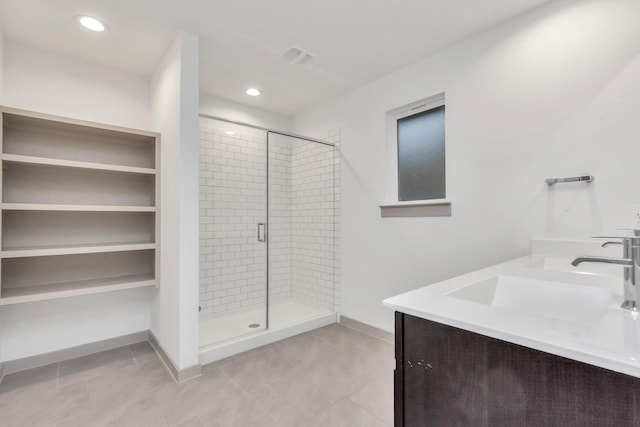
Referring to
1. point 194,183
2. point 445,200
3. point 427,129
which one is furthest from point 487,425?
point 427,129

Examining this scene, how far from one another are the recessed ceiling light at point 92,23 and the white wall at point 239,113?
3.82 feet

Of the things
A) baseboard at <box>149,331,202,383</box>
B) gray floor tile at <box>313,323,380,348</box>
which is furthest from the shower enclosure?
baseboard at <box>149,331,202,383</box>

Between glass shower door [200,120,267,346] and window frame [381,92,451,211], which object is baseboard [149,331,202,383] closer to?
glass shower door [200,120,267,346]

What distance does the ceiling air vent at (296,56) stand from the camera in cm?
248

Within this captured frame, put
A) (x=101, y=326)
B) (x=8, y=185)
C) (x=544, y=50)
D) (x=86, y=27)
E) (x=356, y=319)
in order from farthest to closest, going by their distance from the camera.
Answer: (x=356, y=319)
(x=101, y=326)
(x=8, y=185)
(x=86, y=27)
(x=544, y=50)

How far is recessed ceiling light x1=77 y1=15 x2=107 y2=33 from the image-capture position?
2.05m

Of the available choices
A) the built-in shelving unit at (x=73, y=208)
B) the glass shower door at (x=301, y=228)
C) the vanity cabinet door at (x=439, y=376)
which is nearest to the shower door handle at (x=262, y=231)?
the glass shower door at (x=301, y=228)

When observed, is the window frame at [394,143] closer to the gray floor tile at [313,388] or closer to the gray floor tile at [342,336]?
the gray floor tile at [342,336]

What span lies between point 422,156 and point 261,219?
1764 millimetres

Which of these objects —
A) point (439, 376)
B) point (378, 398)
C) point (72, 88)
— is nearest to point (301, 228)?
point (378, 398)

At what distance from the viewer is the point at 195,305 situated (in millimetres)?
2211

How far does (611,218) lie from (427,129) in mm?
1459

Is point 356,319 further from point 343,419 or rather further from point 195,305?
point 195,305

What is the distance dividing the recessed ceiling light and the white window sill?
2.63 metres
